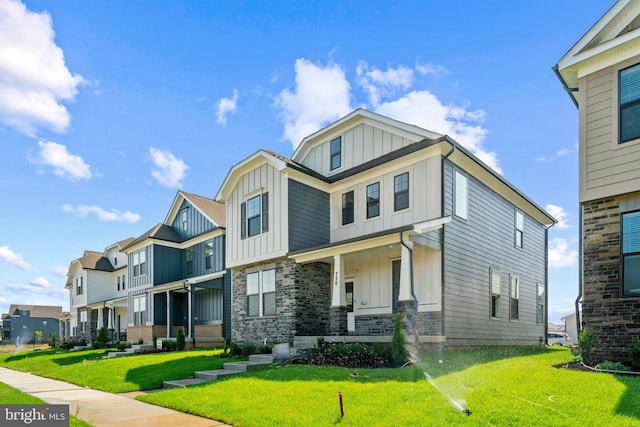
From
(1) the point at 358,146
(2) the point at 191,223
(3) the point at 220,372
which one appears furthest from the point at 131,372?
(2) the point at 191,223

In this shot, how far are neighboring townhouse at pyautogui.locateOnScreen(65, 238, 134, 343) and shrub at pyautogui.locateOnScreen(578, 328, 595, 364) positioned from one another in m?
30.8

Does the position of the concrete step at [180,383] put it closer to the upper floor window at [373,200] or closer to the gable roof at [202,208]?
the upper floor window at [373,200]

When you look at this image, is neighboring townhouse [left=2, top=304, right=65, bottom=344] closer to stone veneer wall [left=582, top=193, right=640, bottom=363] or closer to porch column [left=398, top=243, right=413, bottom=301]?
porch column [left=398, top=243, right=413, bottom=301]

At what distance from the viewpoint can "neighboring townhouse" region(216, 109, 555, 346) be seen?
43.0 ft

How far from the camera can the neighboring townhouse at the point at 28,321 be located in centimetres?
6638

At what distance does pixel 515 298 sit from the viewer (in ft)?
57.0

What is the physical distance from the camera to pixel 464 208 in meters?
14.4

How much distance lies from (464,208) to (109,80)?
10.7 metres

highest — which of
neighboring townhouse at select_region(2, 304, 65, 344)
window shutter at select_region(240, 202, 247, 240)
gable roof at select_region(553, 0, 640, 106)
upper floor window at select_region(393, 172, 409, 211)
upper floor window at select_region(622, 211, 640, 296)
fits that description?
gable roof at select_region(553, 0, 640, 106)

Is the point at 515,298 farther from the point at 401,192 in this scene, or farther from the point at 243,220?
the point at 243,220

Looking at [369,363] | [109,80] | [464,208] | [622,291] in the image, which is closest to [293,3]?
[109,80]

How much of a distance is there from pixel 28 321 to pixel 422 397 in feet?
248

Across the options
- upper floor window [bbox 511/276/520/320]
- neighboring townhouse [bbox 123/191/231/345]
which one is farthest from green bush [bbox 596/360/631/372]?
neighboring townhouse [bbox 123/191/231/345]

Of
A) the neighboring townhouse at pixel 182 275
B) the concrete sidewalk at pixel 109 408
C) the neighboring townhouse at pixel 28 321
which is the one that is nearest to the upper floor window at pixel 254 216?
the neighboring townhouse at pixel 182 275
